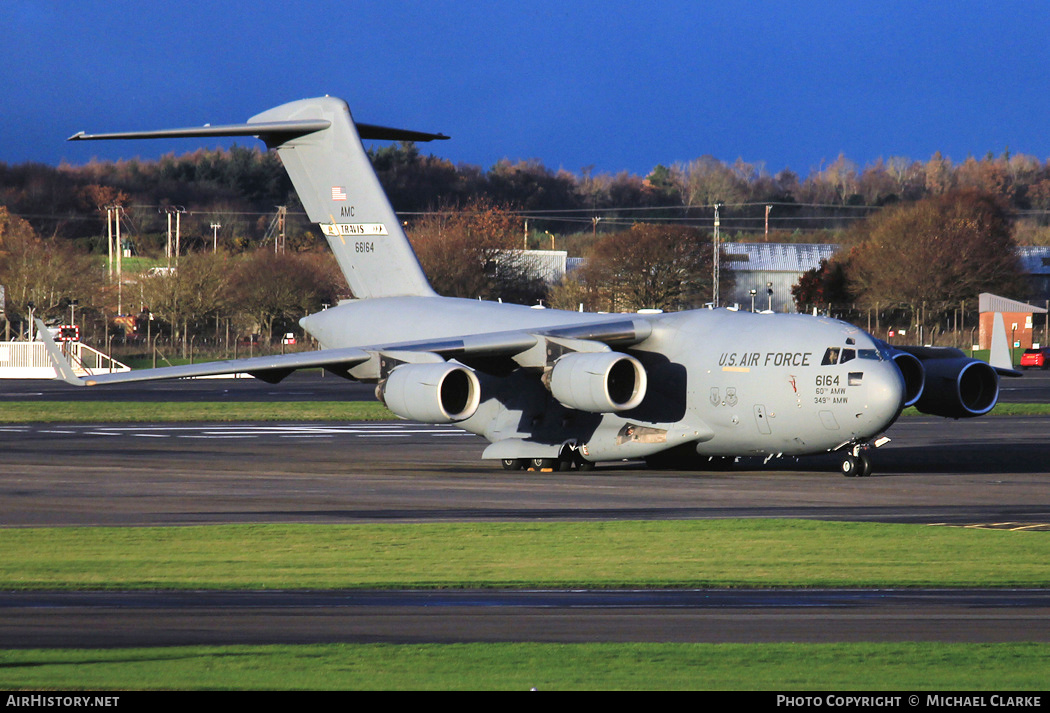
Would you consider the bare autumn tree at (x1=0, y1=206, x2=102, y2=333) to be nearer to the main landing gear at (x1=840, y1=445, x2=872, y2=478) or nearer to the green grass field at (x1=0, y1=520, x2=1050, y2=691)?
the main landing gear at (x1=840, y1=445, x2=872, y2=478)

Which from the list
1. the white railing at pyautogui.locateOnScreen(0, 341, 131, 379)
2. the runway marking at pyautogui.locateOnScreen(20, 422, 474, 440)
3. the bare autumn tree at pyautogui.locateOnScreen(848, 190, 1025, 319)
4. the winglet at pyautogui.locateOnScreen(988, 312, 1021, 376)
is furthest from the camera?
the bare autumn tree at pyautogui.locateOnScreen(848, 190, 1025, 319)

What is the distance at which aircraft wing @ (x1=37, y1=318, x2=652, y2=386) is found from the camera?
22266mm

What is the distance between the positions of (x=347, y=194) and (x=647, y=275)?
177ft

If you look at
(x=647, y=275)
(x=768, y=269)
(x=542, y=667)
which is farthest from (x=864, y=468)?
(x=768, y=269)

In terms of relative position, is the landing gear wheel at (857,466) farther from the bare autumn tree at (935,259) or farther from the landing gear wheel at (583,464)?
the bare autumn tree at (935,259)

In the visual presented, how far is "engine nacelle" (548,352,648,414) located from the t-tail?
5.71 m

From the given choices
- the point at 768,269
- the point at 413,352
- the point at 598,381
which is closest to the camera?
the point at 598,381

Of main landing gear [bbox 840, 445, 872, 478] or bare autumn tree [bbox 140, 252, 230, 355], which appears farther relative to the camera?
bare autumn tree [bbox 140, 252, 230, 355]

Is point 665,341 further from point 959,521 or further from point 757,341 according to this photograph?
point 959,521

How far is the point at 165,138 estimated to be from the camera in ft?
82.4

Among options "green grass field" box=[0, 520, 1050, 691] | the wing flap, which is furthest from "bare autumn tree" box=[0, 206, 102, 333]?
"green grass field" box=[0, 520, 1050, 691]

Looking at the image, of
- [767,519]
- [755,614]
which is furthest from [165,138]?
[755,614]

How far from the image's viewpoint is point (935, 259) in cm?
8062

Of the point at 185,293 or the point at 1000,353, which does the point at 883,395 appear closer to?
the point at 1000,353
